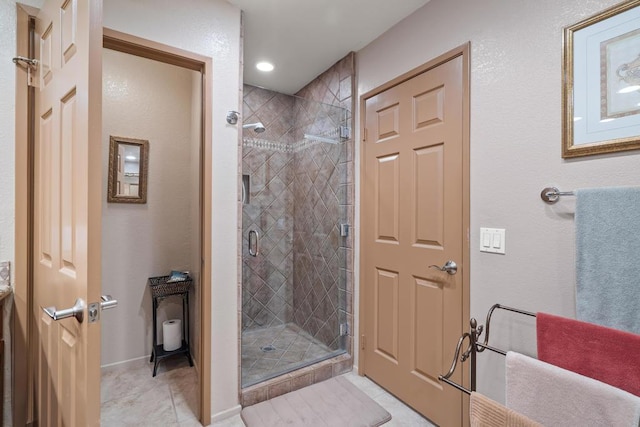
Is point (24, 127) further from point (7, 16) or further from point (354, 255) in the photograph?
point (354, 255)

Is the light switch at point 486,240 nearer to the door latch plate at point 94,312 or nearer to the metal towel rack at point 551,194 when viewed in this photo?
the metal towel rack at point 551,194

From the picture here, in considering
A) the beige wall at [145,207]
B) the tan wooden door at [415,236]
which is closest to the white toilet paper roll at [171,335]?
the beige wall at [145,207]

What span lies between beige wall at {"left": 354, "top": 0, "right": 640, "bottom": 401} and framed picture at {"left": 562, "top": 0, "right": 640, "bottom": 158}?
43 millimetres

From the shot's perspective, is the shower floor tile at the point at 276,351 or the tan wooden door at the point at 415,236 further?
the shower floor tile at the point at 276,351

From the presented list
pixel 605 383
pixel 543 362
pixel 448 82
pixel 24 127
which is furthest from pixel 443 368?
pixel 24 127

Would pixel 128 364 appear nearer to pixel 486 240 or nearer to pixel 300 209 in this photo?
pixel 300 209

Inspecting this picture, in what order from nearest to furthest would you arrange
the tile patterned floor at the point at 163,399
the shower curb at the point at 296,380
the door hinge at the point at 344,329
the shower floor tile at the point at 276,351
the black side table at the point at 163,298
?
the tile patterned floor at the point at 163,399
the shower curb at the point at 296,380
the shower floor tile at the point at 276,351
the black side table at the point at 163,298
the door hinge at the point at 344,329

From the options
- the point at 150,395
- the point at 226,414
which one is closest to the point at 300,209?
the point at 226,414

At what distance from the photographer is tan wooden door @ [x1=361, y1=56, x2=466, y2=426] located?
1.69 m

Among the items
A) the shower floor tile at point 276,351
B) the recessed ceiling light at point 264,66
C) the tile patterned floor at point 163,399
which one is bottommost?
the tile patterned floor at point 163,399

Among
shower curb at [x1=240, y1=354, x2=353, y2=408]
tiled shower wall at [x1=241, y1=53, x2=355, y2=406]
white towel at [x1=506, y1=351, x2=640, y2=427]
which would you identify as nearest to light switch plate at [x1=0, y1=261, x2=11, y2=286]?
shower curb at [x1=240, y1=354, x2=353, y2=408]

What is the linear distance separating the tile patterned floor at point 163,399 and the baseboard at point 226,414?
0.7 inches

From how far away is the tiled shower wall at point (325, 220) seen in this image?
8.00ft

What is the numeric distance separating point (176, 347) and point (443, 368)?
1.96m
